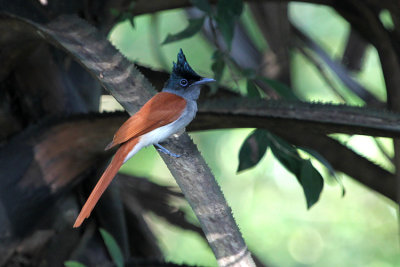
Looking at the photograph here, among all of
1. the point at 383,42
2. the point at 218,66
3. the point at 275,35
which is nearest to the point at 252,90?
the point at 218,66

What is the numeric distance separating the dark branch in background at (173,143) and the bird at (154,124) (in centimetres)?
5

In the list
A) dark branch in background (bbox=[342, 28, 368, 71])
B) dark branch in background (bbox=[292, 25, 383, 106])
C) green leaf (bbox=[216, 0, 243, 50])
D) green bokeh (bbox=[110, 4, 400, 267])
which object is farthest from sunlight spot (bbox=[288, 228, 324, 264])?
green leaf (bbox=[216, 0, 243, 50])

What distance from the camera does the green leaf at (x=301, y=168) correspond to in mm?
1559

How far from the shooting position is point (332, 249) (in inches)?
215

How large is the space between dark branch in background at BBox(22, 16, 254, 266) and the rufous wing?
43mm

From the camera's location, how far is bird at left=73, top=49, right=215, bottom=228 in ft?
4.58

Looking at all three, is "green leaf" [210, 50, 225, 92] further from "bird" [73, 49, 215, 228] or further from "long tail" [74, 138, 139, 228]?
"long tail" [74, 138, 139, 228]

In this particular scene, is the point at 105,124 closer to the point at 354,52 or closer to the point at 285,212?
the point at 354,52

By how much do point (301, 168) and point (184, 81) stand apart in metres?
0.46

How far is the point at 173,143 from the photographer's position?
1480mm

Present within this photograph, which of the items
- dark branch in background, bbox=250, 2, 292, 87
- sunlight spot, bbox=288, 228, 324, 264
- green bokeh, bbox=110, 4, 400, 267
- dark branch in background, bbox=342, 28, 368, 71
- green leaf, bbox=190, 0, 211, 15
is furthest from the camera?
sunlight spot, bbox=288, 228, 324, 264

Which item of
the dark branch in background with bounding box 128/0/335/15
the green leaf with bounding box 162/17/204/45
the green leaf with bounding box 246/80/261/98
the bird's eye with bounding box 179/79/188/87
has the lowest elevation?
the green leaf with bounding box 246/80/261/98

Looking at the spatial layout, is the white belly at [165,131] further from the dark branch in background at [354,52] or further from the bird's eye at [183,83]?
the dark branch in background at [354,52]

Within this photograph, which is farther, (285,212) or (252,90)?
(285,212)
